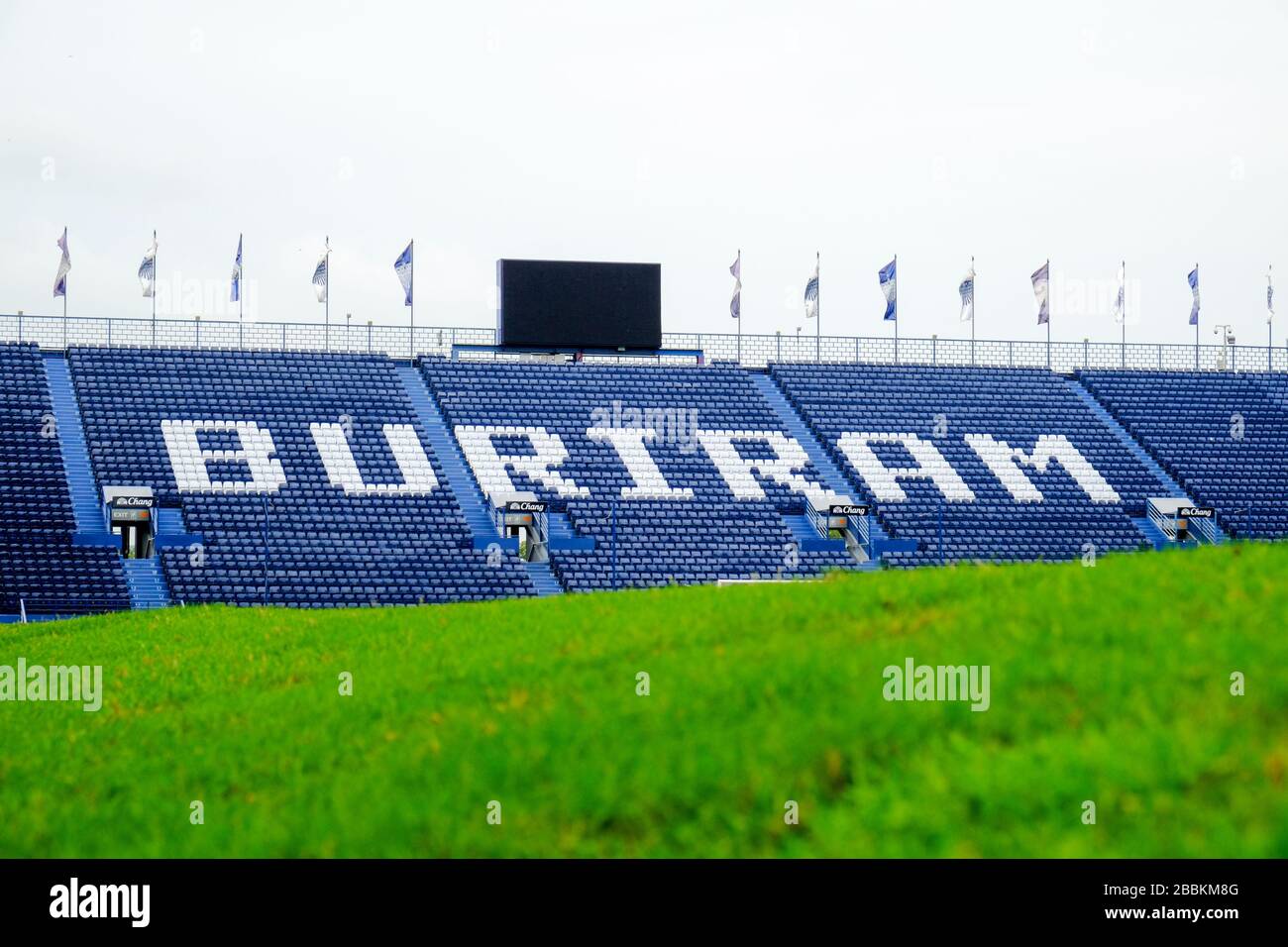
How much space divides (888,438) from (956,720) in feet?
145

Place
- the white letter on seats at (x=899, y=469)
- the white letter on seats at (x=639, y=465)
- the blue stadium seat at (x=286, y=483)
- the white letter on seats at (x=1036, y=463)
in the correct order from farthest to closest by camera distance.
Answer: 1. the white letter on seats at (x=1036, y=463)
2. the white letter on seats at (x=899, y=469)
3. the white letter on seats at (x=639, y=465)
4. the blue stadium seat at (x=286, y=483)

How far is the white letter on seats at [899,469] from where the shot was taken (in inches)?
1970

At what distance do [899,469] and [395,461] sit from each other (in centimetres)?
1699

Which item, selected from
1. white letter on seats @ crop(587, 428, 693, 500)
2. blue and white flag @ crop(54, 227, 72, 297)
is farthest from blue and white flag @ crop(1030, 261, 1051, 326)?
blue and white flag @ crop(54, 227, 72, 297)

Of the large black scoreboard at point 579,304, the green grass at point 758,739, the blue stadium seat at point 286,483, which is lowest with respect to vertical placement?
the green grass at point 758,739

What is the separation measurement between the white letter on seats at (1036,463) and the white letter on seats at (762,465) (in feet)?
20.9

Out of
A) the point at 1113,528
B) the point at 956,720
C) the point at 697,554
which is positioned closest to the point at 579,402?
the point at 697,554

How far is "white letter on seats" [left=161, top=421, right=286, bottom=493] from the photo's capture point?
149ft

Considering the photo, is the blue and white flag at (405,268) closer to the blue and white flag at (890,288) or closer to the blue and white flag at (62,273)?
the blue and white flag at (62,273)

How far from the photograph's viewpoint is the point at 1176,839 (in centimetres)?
762

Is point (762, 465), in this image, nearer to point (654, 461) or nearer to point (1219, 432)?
point (654, 461)

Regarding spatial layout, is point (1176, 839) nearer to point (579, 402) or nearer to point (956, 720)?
point (956, 720)

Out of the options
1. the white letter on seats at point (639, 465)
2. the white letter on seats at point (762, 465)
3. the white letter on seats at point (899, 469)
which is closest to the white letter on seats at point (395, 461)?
the white letter on seats at point (639, 465)

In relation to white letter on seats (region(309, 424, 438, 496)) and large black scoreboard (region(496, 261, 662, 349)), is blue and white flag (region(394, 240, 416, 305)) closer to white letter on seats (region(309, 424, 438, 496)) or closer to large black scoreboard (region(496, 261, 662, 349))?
large black scoreboard (region(496, 261, 662, 349))
